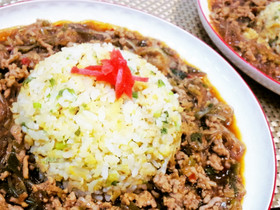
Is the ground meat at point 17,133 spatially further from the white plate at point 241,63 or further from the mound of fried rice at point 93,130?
the white plate at point 241,63

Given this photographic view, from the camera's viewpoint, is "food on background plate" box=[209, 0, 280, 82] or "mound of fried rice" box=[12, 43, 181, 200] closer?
"mound of fried rice" box=[12, 43, 181, 200]

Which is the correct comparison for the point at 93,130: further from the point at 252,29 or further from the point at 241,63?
the point at 252,29

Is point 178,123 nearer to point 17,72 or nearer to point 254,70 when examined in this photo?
point 254,70

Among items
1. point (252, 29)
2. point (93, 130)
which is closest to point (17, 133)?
point (93, 130)

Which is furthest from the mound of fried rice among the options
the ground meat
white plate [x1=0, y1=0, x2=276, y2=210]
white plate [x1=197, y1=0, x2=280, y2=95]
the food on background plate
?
the food on background plate

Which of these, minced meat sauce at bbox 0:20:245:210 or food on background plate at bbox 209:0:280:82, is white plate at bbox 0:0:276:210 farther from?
food on background plate at bbox 209:0:280:82

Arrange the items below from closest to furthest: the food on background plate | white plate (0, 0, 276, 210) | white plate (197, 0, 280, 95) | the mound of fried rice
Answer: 1. the mound of fried rice
2. white plate (0, 0, 276, 210)
3. white plate (197, 0, 280, 95)
4. the food on background plate

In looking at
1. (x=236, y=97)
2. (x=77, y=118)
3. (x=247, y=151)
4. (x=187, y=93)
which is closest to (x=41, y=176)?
(x=77, y=118)
